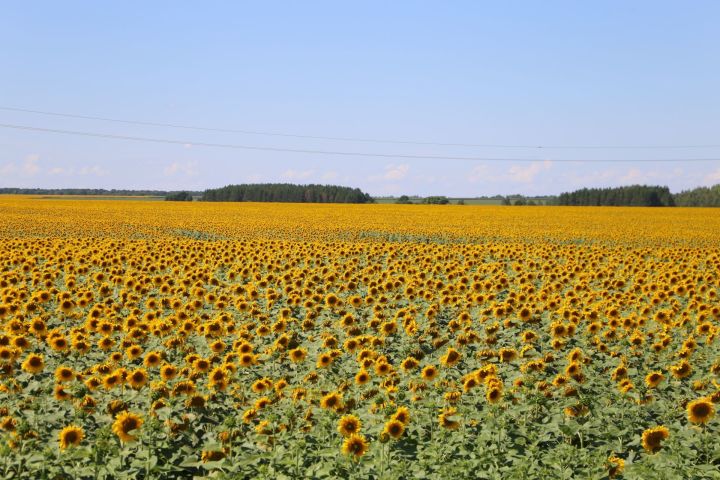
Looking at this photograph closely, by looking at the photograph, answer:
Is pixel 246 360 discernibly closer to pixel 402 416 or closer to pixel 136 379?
pixel 136 379

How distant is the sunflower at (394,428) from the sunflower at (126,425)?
2154 millimetres

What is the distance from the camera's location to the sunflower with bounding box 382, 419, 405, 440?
5980 mm

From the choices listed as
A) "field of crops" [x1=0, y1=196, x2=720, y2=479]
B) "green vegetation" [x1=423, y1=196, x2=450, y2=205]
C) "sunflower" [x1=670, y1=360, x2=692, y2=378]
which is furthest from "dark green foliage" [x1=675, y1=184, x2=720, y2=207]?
"sunflower" [x1=670, y1=360, x2=692, y2=378]

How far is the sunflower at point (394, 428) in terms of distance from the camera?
5.98 m

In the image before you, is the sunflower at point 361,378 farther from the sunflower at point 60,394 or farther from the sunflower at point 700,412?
the sunflower at point 700,412

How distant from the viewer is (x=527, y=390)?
7488 mm

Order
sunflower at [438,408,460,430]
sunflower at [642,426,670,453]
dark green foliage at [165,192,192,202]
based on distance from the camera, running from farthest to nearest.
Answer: dark green foliage at [165,192,192,202]
sunflower at [438,408,460,430]
sunflower at [642,426,670,453]

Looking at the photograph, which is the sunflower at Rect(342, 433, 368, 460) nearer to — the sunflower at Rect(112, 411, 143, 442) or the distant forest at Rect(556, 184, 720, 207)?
the sunflower at Rect(112, 411, 143, 442)

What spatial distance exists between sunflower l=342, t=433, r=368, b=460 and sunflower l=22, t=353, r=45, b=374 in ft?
12.9

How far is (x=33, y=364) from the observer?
7719 mm

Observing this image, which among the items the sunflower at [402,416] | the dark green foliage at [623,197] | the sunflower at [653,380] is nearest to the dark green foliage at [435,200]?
the dark green foliage at [623,197]

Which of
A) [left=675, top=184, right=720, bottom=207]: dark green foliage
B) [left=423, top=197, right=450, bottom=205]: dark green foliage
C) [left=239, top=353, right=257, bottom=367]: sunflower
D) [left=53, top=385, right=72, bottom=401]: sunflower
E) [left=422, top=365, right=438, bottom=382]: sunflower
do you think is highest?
[left=675, top=184, right=720, bottom=207]: dark green foliage

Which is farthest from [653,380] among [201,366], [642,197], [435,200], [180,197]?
[642,197]

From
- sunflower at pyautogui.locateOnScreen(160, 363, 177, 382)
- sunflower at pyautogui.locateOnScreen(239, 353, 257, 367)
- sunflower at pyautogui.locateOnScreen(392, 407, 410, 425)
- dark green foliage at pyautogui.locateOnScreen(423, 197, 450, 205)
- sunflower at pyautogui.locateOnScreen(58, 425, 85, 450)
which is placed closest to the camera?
sunflower at pyautogui.locateOnScreen(58, 425, 85, 450)
